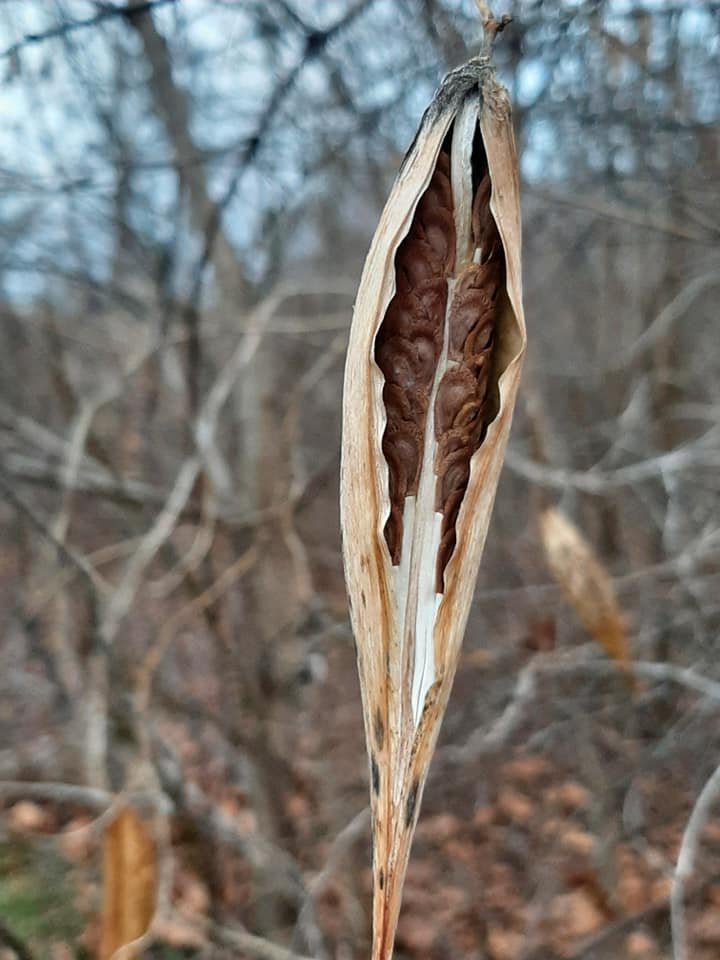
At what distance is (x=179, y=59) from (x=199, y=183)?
318 millimetres

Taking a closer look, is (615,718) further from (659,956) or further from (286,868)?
(286,868)

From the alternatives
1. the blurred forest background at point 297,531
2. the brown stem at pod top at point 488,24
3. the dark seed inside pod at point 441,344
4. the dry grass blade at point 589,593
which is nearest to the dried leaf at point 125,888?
the blurred forest background at point 297,531

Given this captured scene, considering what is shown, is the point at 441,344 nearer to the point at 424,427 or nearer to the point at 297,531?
the point at 424,427

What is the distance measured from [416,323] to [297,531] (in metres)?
2.02

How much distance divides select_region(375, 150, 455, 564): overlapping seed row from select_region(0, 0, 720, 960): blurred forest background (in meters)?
0.46

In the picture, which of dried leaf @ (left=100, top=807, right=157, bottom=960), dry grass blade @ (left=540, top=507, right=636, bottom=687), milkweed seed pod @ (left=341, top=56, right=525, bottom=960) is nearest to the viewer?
milkweed seed pod @ (left=341, top=56, right=525, bottom=960)

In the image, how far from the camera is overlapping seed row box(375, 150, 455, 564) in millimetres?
483

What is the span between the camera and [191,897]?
2541 mm

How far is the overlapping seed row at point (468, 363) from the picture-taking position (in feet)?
1.56

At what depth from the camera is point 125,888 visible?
43.1 inches

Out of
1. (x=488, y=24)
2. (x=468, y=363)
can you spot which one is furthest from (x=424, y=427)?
(x=488, y=24)

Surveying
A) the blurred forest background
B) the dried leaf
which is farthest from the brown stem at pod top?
the dried leaf

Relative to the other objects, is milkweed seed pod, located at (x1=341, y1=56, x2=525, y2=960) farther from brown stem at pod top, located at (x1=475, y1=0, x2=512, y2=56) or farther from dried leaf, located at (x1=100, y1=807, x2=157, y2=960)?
dried leaf, located at (x1=100, y1=807, x2=157, y2=960)

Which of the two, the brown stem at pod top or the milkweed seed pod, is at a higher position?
the brown stem at pod top
